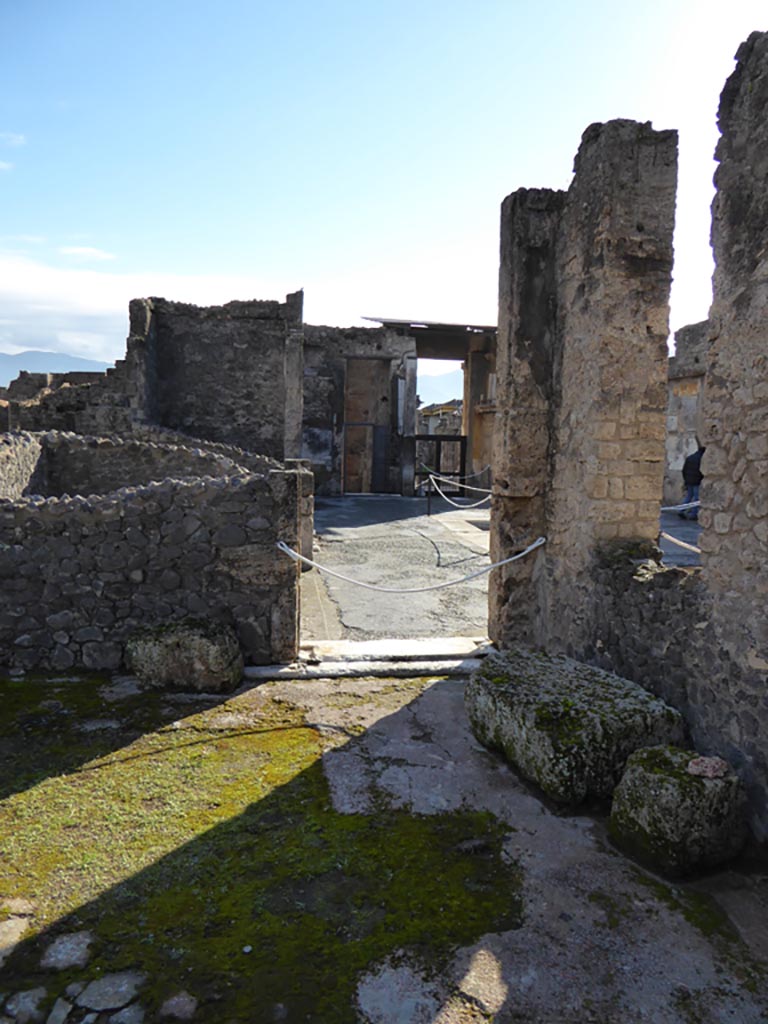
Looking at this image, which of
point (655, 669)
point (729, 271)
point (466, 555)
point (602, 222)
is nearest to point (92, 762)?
point (655, 669)

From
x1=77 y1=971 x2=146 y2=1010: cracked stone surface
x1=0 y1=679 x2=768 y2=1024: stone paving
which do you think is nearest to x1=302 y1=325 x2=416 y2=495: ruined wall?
x1=0 y1=679 x2=768 y2=1024: stone paving

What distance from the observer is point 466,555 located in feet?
32.9

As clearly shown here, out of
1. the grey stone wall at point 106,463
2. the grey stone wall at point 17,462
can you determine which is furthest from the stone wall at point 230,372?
the grey stone wall at point 17,462

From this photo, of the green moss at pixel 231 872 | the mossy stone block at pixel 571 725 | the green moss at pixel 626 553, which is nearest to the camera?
the green moss at pixel 231 872

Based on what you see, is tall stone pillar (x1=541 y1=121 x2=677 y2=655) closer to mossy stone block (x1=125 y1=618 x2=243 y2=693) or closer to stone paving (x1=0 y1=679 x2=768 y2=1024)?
stone paving (x1=0 y1=679 x2=768 y2=1024)

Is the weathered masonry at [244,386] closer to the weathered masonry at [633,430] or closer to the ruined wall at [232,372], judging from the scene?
the ruined wall at [232,372]

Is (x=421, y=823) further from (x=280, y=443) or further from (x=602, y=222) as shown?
(x=280, y=443)

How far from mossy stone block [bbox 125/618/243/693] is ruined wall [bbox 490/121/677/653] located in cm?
231

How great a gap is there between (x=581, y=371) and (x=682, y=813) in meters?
3.06

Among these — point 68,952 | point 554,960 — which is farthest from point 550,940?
point 68,952

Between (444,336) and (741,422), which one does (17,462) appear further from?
(444,336)

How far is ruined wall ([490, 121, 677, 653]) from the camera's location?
462cm

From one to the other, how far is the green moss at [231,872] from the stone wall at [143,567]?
1114 millimetres

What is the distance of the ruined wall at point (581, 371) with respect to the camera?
4.62 metres
